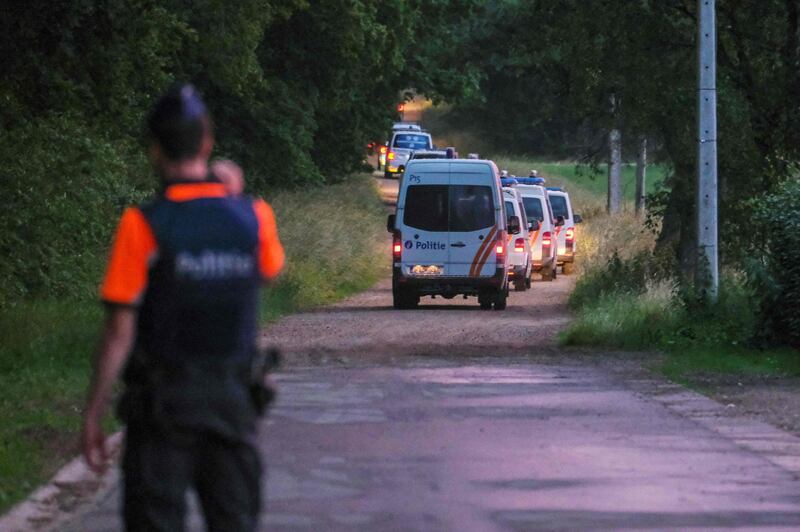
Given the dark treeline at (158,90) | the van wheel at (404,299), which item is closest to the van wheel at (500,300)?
the van wheel at (404,299)

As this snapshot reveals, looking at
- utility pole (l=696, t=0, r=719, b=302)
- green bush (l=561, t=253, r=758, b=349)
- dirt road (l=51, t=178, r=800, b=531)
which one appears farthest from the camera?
utility pole (l=696, t=0, r=719, b=302)

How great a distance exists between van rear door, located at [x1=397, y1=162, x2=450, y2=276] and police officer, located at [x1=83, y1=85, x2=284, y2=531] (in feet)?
77.5

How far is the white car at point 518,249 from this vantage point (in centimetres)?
3491

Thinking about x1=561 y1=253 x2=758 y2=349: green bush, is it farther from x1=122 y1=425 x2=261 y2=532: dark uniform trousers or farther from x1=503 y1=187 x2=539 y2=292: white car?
x1=122 y1=425 x2=261 y2=532: dark uniform trousers

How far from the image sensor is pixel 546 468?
10836 mm

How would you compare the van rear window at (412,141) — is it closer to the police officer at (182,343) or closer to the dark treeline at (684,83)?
the dark treeline at (684,83)

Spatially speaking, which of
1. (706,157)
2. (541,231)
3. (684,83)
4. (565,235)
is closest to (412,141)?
(565,235)

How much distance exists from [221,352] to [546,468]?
5.53 meters

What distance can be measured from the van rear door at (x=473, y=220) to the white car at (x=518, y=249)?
465cm

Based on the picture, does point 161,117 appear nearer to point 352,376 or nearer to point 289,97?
point 352,376

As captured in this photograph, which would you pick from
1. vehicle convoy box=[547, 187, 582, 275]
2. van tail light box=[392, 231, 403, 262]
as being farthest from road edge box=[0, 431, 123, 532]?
vehicle convoy box=[547, 187, 582, 275]

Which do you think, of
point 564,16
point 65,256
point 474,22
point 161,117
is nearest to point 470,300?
point 564,16

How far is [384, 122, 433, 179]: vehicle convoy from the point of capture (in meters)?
79.8

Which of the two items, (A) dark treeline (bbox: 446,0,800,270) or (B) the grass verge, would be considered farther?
(A) dark treeline (bbox: 446,0,800,270)
